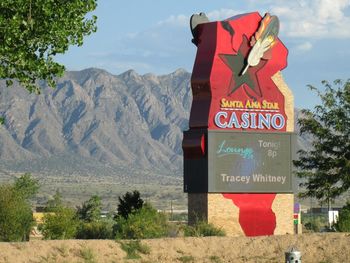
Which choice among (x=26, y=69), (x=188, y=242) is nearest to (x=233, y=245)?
(x=188, y=242)

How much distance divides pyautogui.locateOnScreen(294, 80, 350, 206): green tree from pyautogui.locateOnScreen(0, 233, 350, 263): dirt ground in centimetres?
1241

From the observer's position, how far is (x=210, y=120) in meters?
59.9

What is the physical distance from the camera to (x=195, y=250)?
3794 centimetres

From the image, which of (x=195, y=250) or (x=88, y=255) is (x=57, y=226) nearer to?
(x=195, y=250)

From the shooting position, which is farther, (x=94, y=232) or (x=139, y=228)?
(x=94, y=232)

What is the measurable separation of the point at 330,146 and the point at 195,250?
55.8 ft

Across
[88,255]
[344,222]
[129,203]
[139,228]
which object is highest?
[129,203]

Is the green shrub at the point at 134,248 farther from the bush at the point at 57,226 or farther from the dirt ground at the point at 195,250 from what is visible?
the bush at the point at 57,226

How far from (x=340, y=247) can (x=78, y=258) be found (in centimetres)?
1080

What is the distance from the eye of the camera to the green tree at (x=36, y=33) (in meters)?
29.1

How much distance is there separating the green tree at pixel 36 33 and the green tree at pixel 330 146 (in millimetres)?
23819

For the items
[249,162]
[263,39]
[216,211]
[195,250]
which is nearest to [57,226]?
[216,211]

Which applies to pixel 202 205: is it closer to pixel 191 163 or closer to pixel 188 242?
pixel 191 163

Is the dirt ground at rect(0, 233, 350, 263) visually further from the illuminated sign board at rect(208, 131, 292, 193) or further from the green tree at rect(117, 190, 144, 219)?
the green tree at rect(117, 190, 144, 219)
